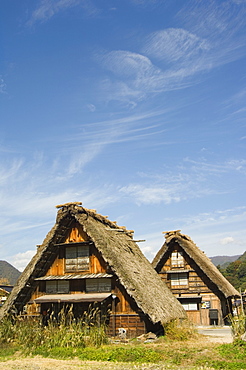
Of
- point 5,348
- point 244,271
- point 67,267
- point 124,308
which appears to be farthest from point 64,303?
point 244,271

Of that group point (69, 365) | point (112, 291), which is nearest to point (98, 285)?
point (112, 291)

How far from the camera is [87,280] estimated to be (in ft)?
69.0

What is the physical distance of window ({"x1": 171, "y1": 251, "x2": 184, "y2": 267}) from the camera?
3167 cm

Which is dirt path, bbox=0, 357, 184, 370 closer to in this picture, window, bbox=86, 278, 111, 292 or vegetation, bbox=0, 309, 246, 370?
vegetation, bbox=0, 309, 246, 370

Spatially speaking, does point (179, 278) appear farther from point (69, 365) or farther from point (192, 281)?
point (69, 365)

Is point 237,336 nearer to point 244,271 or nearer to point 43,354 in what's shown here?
point 43,354

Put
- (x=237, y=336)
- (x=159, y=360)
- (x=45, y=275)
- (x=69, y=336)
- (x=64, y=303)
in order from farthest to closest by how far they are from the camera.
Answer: (x=45, y=275) < (x=64, y=303) < (x=69, y=336) < (x=237, y=336) < (x=159, y=360)

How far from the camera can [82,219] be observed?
21.3 m

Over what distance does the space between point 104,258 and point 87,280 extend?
2.18m

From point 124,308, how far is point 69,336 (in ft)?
13.8

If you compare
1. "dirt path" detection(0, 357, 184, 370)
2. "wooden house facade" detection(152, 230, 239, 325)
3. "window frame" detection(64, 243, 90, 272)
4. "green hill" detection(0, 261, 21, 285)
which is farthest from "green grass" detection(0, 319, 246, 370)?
"green hill" detection(0, 261, 21, 285)

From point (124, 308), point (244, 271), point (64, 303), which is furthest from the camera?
point (244, 271)

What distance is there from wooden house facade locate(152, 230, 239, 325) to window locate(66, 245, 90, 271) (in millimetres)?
11656

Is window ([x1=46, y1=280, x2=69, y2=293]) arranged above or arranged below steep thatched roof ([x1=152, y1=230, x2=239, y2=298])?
below
